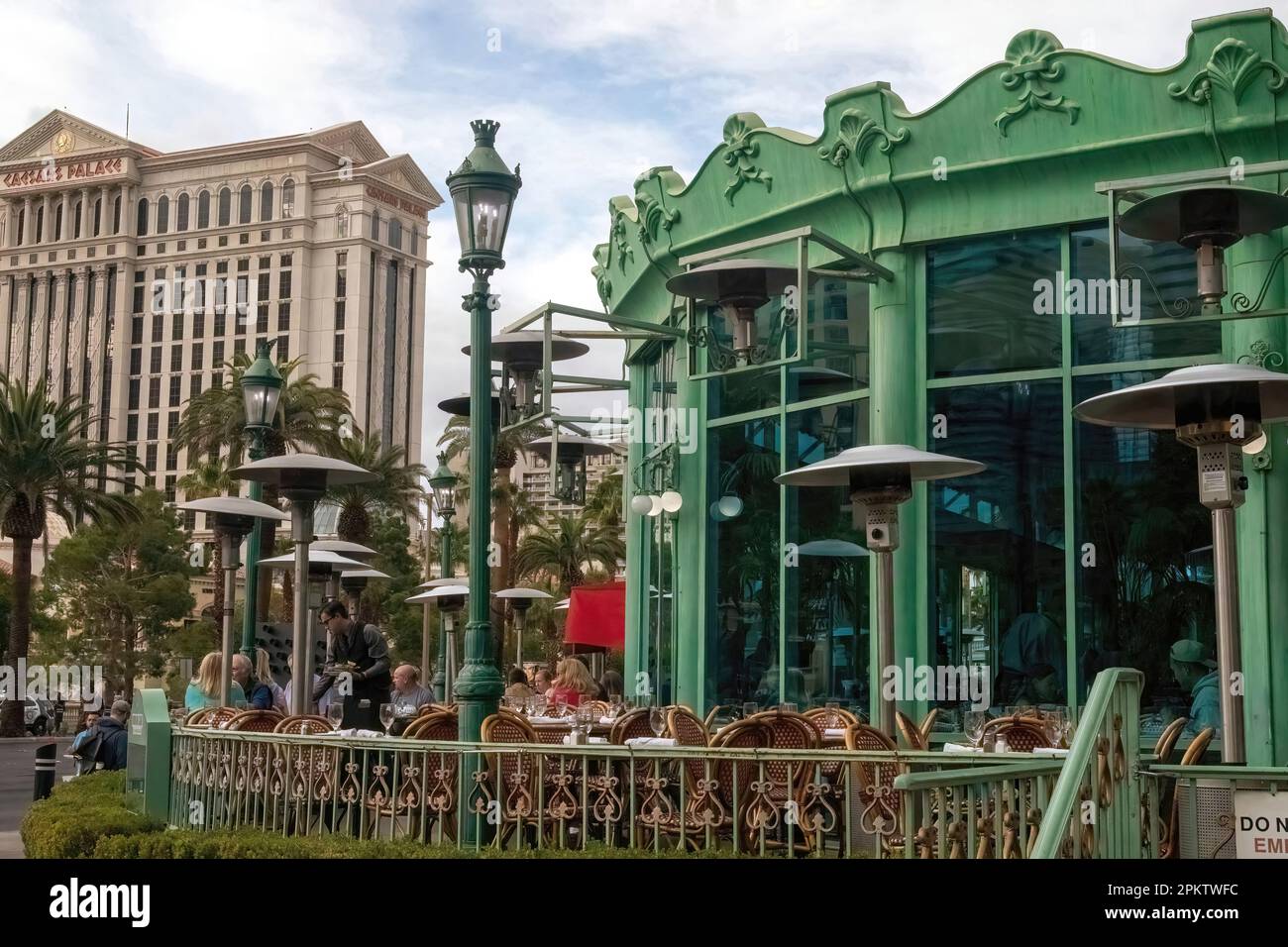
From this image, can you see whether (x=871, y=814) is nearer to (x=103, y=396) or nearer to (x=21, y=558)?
(x=21, y=558)

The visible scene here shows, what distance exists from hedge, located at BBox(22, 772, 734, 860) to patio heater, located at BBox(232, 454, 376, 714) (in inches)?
70.1

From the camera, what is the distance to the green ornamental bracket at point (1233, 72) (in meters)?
12.3

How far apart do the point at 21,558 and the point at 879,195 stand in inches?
1503

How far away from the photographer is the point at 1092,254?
13398 mm

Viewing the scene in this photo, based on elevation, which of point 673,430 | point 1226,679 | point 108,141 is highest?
point 108,141

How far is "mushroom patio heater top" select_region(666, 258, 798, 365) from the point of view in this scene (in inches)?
517

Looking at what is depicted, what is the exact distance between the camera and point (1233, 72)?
1243cm

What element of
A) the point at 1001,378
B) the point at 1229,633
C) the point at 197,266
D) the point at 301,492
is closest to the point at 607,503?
the point at 301,492

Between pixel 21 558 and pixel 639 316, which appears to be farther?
pixel 21 558

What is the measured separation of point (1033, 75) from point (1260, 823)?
8085 mm

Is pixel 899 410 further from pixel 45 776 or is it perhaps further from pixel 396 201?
pixel 396 201

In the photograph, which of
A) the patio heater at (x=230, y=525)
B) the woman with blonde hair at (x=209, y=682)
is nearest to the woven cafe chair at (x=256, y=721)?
the woman with blonde hair at (x=209, y=682)
